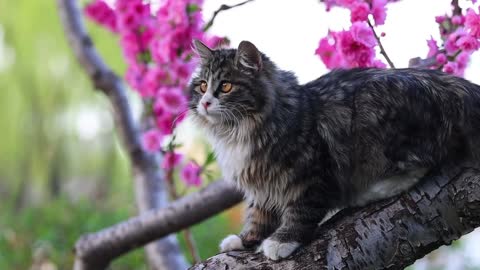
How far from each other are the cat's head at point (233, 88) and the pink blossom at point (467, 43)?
1.97ft

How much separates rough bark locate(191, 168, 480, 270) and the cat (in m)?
0.06

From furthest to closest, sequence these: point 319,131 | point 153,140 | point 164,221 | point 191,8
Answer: point 153,140
point 191,8
point 164,221
point 319,131

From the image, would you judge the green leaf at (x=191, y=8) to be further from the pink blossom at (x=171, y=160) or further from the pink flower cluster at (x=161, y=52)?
the pink blossom at (x=171, y=160)

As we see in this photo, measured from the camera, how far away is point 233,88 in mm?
1794

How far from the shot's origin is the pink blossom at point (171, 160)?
9.28ft

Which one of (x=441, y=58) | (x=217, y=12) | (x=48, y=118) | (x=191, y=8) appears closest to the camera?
(x=441, y=58)

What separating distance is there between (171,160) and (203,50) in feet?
3.34

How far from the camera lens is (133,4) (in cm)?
293

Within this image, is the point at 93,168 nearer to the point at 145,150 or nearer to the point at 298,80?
the point at 145,150

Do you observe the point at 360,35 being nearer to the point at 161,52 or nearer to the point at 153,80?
the point at 161,52

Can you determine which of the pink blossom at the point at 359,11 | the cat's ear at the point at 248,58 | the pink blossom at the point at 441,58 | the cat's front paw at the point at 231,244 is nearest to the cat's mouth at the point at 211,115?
the cat's ear at the point at 248,58

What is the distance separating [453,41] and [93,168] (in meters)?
8.26

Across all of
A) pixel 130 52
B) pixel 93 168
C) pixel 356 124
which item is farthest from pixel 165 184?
pixel 93 168

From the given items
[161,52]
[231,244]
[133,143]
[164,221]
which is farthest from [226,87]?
[133,143]
